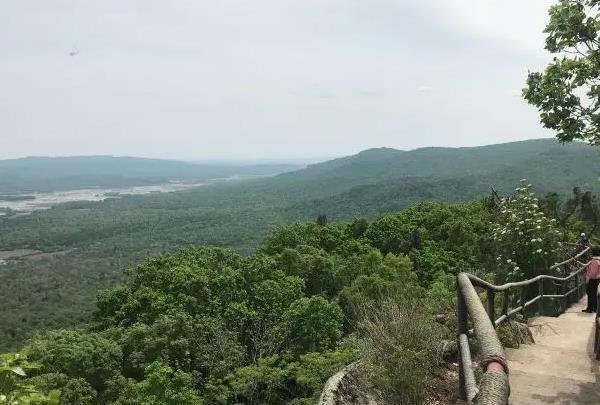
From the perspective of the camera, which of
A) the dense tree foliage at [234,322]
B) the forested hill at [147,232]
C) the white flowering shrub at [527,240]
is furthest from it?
the forested hill at [147,232]

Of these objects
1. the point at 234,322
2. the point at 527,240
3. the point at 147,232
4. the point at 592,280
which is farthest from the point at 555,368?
the point at 147,232

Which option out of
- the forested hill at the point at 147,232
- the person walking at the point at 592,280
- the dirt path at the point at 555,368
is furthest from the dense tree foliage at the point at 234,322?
the forested hill at the point at 147,232

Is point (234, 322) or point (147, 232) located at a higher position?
point (234, 322)

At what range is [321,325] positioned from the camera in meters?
24.9

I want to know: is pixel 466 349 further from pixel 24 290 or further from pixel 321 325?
pixel 24 290

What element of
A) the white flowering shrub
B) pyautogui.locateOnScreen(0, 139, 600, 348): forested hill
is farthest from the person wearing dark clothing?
pyautogui.locateOnScreen(0, 139, 600, 348): forested hill

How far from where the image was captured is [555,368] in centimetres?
623

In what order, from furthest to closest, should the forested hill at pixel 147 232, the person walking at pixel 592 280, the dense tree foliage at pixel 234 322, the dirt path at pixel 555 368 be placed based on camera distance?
the forested hill at pixel 147 232 → the dense tree foliage at pixel 234 322 → the person walking at pixel 592 280 → the dirt path at pixel 555 368

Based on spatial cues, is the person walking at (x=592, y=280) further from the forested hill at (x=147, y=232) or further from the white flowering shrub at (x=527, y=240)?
the forested hill at (x=147, y=232)

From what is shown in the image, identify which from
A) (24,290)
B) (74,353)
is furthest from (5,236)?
(74,353)

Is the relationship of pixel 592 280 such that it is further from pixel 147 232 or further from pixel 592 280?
pixel 147 232

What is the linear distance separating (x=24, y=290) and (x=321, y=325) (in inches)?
3757

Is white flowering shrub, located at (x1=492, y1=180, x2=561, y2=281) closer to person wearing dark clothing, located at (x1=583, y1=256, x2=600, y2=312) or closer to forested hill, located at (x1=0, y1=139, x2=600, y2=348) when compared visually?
person wearing dark clothing, located at (x1=583, y1=256, x2=600, y2=312)

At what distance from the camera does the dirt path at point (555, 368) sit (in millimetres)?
5246
